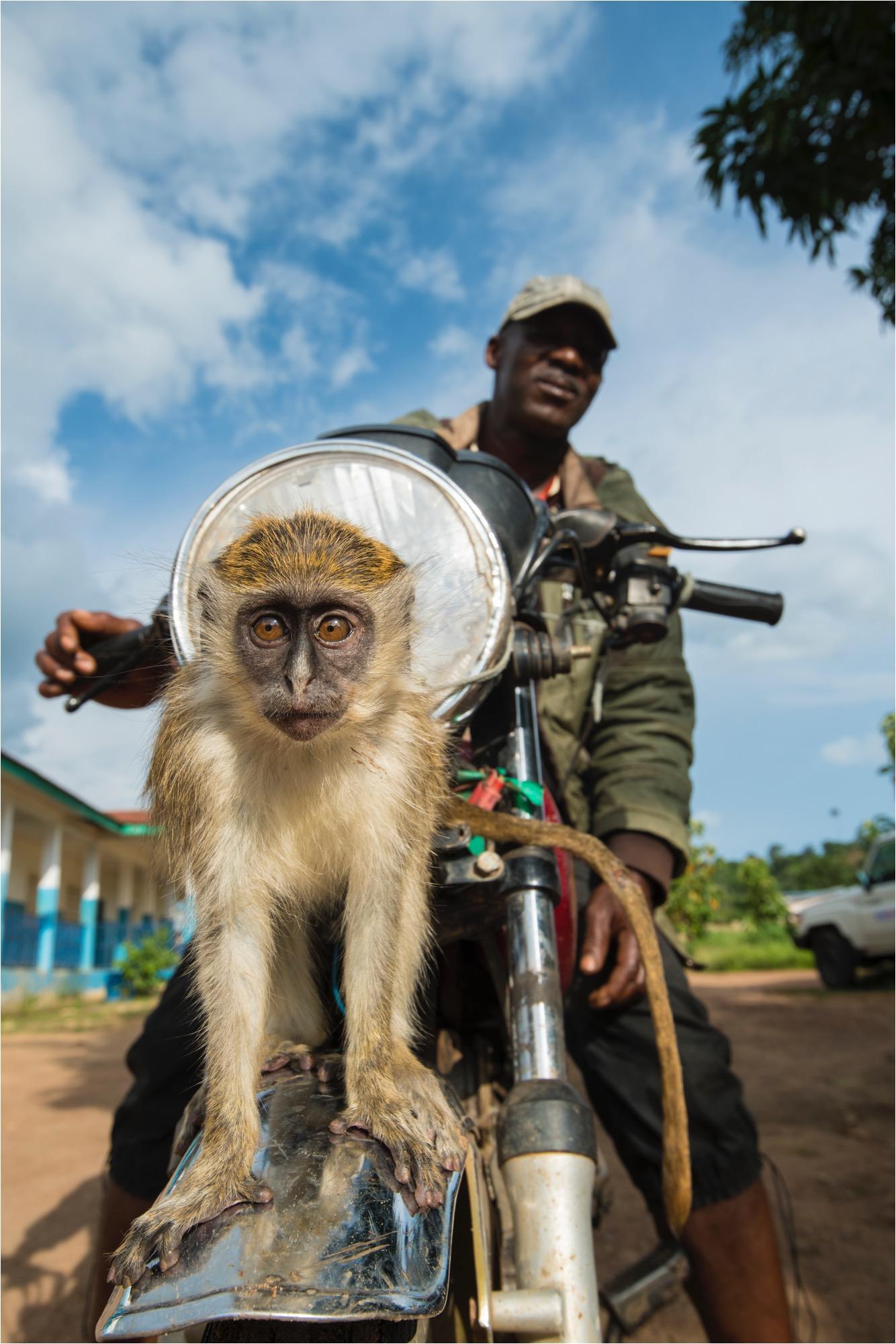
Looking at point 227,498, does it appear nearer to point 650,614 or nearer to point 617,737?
point 650,614

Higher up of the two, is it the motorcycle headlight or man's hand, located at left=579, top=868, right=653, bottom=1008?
the motorcycle headlight

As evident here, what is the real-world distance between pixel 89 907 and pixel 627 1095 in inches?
671

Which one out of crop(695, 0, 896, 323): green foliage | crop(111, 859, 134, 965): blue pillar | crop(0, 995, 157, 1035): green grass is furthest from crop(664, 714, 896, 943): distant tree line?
crop(111, 859, 134, 965): blue pillar

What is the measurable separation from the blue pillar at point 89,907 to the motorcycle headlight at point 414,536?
679 inches

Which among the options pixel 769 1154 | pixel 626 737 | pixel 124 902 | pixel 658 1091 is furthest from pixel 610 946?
pixel 124 902

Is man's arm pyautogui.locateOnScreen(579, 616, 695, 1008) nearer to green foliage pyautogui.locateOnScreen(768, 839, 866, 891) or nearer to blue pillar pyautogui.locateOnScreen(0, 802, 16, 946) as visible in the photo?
blue pillar pyautogui.locateOnScreen(0, 802, 16, 946)

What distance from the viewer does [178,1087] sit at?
6.82ft

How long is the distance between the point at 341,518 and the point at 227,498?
211mm

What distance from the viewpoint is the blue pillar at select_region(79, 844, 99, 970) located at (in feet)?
56.1

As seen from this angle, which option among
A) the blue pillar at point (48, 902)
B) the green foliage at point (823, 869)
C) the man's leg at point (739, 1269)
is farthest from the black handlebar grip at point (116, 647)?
the green foliage at point (823, 869)

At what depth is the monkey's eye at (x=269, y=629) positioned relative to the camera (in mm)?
1523

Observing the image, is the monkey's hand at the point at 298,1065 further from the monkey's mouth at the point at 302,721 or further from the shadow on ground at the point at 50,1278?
the shadow on ground at the point at 50,1278

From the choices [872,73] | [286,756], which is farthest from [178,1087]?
[872,73]

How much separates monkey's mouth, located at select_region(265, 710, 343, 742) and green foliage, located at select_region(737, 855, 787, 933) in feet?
58.5
